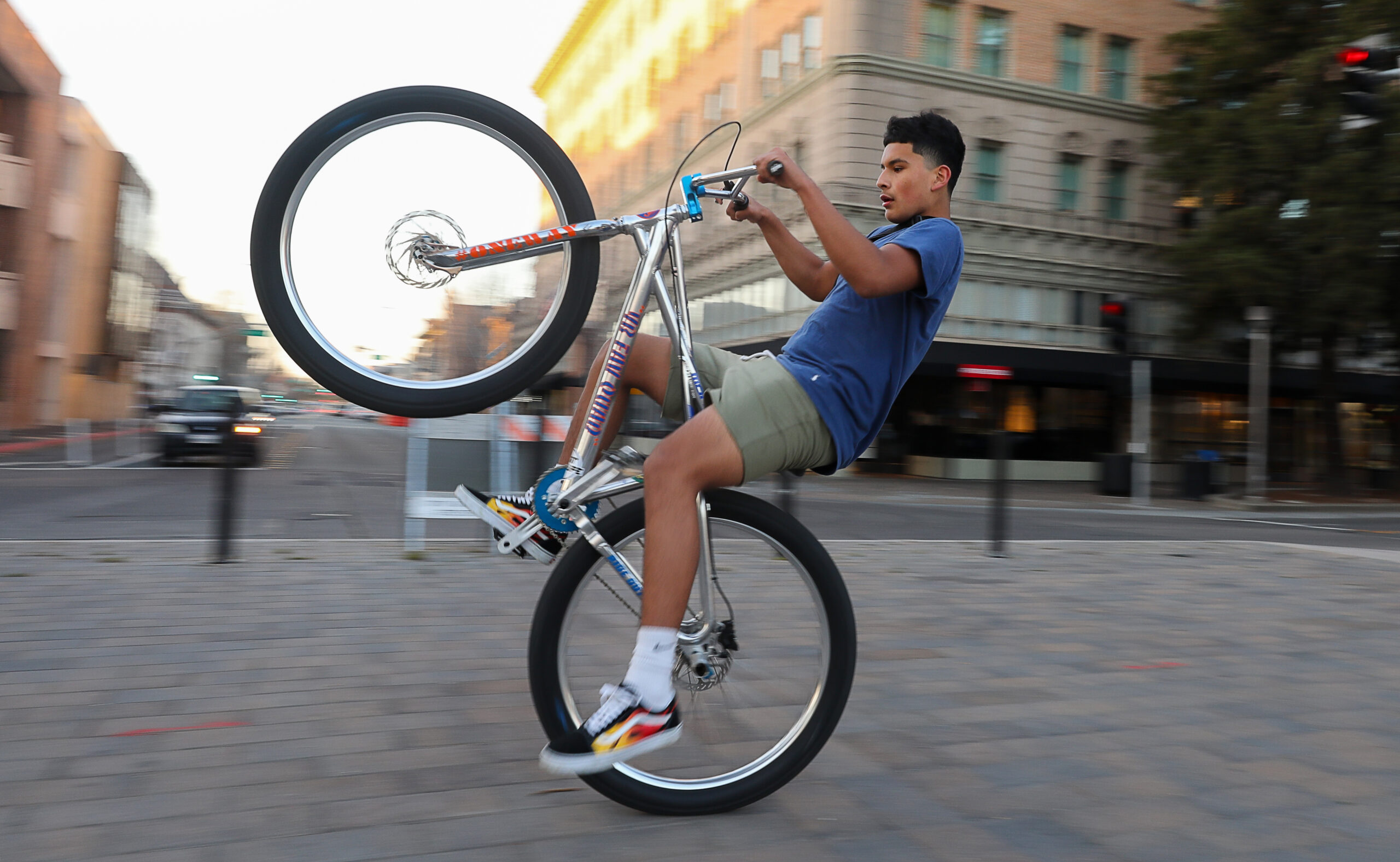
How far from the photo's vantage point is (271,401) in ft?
12.1

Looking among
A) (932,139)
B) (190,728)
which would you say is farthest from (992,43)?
(190,728)

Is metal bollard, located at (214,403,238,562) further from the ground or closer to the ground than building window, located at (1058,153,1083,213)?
closer to the ground

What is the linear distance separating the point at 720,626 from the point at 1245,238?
24.5m

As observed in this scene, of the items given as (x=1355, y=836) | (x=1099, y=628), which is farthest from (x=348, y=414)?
(x=1099, y=628)

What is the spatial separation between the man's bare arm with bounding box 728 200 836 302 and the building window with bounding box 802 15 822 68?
2464 cm

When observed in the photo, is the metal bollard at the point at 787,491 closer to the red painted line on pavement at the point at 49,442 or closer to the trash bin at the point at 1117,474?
the trash bin at the point at 1117,474

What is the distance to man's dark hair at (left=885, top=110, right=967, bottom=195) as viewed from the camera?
2.90m

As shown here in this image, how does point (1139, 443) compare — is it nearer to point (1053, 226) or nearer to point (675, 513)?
point (1053, 226)

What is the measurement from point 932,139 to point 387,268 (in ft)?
5.19

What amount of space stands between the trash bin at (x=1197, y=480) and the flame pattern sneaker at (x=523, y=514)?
895 inches

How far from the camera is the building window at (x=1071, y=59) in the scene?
28062 millimetres

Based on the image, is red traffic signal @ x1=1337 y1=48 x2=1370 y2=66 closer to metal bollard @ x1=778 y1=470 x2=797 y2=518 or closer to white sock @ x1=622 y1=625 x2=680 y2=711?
metal bollard @ x1=778 y1=470 x2=797 y2=518

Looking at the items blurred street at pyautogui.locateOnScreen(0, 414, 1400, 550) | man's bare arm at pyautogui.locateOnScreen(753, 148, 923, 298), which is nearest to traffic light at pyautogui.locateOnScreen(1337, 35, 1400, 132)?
blurred street at pyautogui.locateOnScreen(0, 414, 1400, 550)

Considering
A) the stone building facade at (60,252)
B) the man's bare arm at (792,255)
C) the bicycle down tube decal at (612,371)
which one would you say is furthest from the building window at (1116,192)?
the stone building facade at (60,252)
